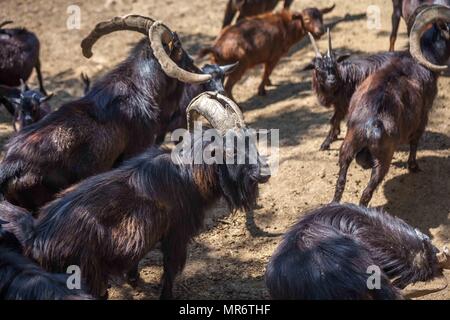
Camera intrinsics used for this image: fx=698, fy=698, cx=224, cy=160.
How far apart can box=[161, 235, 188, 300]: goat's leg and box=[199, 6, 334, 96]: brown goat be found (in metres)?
4.68

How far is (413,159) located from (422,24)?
173cm

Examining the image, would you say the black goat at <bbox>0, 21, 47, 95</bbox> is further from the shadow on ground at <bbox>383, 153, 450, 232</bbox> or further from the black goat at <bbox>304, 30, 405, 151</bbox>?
the shadow on ground at <bbox>383, 153, 450, 232</bbox>

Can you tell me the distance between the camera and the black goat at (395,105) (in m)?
7.93

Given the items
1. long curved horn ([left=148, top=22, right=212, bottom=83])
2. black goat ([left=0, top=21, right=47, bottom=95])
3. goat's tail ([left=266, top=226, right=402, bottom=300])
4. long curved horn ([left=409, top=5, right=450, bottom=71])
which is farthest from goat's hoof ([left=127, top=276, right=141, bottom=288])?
black goat ([left=0, top=21, right=47, bottom=95])

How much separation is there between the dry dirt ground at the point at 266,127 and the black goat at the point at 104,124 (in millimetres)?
1280

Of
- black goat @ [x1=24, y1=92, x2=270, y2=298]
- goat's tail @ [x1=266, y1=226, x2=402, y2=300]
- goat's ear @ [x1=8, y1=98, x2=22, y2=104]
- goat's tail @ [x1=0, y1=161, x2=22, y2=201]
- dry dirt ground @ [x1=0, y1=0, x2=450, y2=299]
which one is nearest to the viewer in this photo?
goat's tail @ [x1=266, y1=226, x2=402, y2=300]

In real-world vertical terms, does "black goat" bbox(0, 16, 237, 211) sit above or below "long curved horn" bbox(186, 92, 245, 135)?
below

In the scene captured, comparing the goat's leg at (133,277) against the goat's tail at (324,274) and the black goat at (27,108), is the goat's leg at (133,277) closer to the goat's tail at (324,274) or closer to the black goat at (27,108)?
the goat's tail at (324,274)

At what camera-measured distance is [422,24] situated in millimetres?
8484

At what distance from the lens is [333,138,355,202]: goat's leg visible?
8.05 meters

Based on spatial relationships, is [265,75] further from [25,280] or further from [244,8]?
[25,280]

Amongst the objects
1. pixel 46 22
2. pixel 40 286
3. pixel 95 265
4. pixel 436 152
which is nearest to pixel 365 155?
pixel 436 152

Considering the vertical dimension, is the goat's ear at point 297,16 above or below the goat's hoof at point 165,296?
above

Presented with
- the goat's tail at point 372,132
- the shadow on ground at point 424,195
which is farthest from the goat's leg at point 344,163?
the shadow on ground at point 424,195
